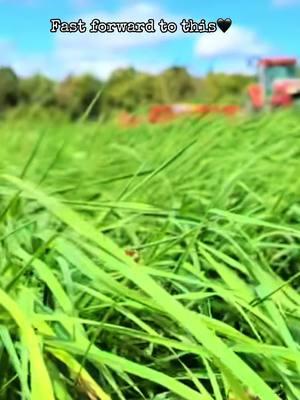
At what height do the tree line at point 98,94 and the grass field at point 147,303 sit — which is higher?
Answer: the tree line at point 98,94

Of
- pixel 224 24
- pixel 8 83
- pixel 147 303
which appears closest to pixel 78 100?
pixel 8 83

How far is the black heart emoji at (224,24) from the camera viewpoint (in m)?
1.92

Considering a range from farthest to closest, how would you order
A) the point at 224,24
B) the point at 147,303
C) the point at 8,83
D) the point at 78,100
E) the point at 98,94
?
the point at 78,100, the point at 8,83, the point at 224,24, the point at 98,94, the point at 147,303

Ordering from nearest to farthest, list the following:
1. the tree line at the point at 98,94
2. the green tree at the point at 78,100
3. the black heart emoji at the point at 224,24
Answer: the green tree at the point at 78,100
the black heart emoji at the point at 224,24
the tree line at the point at 98,94

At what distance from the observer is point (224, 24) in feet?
6.38

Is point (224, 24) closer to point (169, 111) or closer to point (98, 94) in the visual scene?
point (98, 94)

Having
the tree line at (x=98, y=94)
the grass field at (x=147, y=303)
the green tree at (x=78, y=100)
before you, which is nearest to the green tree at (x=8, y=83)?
the tree line at (x=98, y=94)

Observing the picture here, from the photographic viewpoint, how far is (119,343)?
0.98m

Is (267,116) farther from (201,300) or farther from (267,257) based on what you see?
(201,300)

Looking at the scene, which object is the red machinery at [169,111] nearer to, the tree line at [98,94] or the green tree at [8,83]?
the tree line at [98,94]

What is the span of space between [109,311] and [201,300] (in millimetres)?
148

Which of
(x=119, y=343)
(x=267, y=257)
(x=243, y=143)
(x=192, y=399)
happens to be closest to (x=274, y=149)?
(x=243, y=143)

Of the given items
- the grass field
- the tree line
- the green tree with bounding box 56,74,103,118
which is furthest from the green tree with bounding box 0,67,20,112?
the grass field

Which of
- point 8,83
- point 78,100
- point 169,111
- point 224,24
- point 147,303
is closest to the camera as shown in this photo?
point 147,303
